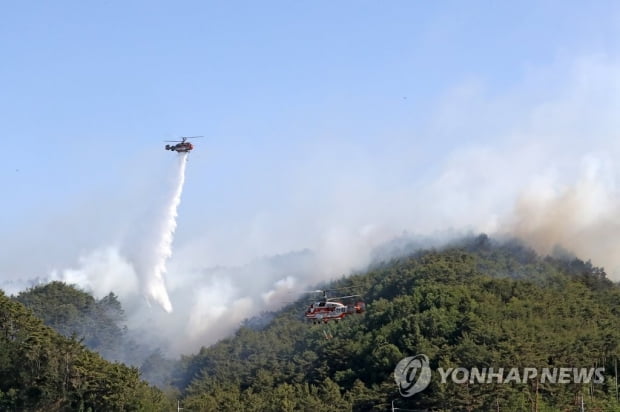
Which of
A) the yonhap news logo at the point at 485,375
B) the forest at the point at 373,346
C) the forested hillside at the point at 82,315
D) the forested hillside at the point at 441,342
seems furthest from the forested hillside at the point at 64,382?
the forested hillside at the point at 82,315

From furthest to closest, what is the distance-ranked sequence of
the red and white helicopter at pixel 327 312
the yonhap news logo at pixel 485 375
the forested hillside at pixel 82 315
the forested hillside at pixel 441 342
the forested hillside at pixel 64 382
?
the forested hillside at pixel 82 315
the red and white helicopter at pixel 327 312
the forested hillside at pixel 441 342
the forested hillside at pixel 64 382
the yonhap news logo at pixel 485 375

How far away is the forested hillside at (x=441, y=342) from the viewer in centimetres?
8150

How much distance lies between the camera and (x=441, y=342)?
9744cm

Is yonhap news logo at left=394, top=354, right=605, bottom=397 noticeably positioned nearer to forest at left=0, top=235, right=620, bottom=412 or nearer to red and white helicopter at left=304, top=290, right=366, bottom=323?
forest at left=0, top=235, right=620, bottom=412

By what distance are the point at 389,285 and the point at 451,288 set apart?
31.7 m

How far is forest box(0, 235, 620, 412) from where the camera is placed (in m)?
79.9

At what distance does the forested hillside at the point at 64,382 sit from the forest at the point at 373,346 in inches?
5.0

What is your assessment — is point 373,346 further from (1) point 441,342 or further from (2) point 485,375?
(2) point 485,375

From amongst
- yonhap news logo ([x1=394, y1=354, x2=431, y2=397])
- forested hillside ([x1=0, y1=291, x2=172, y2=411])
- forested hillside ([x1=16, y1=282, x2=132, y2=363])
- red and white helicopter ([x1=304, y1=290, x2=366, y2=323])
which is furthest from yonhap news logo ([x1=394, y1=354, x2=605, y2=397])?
forested hillside ([x1=16, y1=282, x2=132, y2=363])

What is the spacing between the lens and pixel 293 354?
118312 mm

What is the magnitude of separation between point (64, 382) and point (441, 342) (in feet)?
129

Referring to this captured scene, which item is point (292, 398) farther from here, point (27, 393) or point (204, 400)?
point (27, 393)

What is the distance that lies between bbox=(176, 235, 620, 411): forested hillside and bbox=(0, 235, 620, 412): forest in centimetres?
20

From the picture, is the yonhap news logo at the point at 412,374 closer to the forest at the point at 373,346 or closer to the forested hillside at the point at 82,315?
the forest at the point at 373,346
